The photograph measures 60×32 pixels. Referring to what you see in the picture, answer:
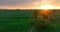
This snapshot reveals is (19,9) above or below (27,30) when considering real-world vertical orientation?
above

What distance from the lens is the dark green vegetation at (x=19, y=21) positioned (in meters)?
0.85

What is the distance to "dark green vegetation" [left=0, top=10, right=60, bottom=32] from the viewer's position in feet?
2.79

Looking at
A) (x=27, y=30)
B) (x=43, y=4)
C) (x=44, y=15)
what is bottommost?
(x=27, y=30)

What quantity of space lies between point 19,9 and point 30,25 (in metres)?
0.18

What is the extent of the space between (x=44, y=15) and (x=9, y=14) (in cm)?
32

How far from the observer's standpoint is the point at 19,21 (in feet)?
2.86

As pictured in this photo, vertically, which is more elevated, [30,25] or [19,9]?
[19,9]

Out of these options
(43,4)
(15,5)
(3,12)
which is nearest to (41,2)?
(43,4)

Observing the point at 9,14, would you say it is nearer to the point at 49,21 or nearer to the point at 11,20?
the point at 11,20

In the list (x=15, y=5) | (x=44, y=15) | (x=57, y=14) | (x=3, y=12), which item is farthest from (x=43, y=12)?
(x=3, y=12)

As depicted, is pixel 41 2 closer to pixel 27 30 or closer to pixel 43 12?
pixel 43 12

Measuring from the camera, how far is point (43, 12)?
83cm

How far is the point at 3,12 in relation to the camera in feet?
2.75

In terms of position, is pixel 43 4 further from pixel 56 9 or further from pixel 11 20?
pixel 11 20
